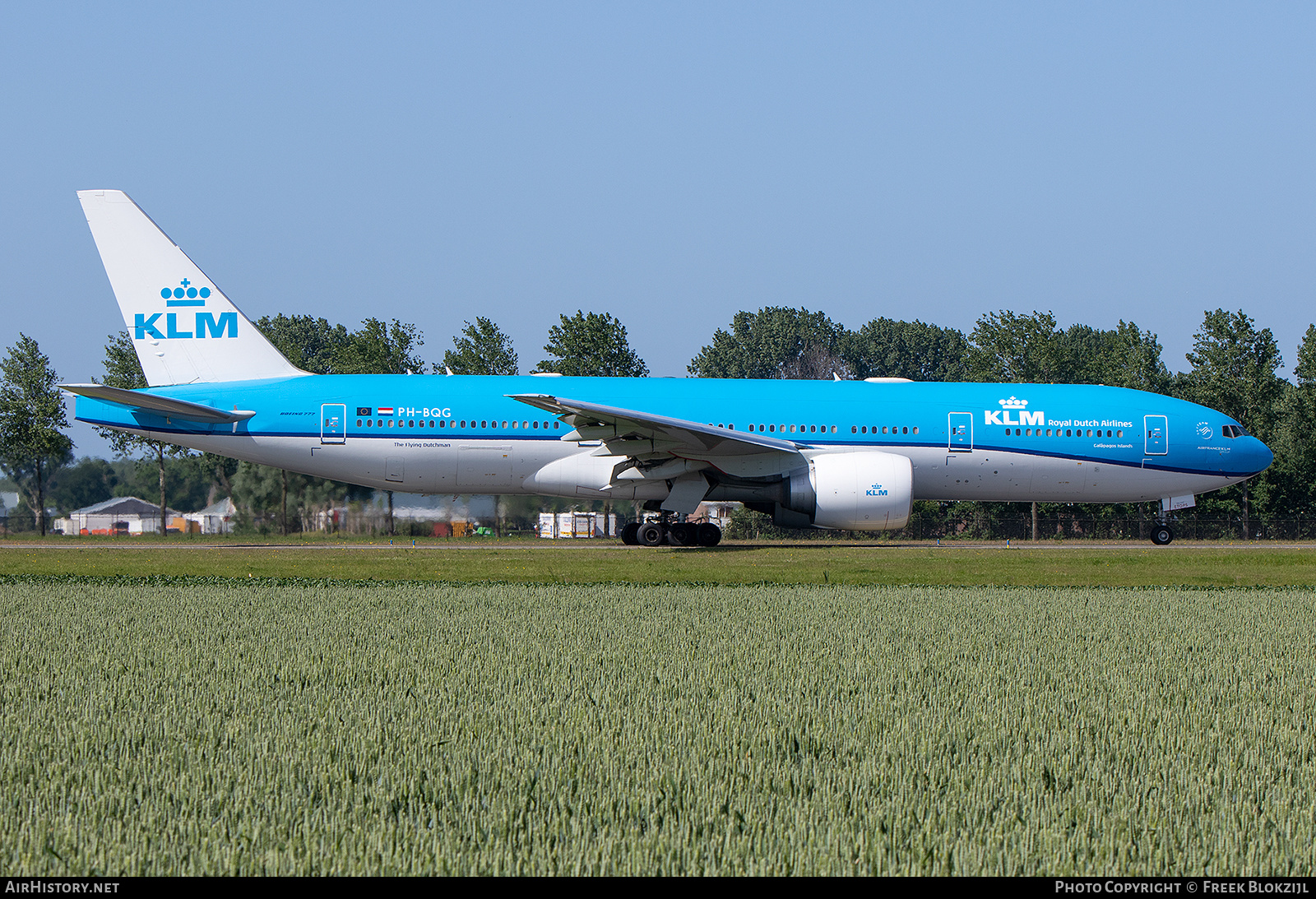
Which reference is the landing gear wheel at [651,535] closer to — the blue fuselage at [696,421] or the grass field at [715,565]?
the blue fuselage at [696,421]

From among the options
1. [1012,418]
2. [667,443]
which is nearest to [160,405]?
[667,443]

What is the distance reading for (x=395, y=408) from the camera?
24.0 meters

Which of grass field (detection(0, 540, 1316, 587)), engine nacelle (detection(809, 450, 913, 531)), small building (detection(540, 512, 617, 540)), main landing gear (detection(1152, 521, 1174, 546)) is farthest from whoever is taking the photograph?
small building (detection(540, 512, 617, 540))

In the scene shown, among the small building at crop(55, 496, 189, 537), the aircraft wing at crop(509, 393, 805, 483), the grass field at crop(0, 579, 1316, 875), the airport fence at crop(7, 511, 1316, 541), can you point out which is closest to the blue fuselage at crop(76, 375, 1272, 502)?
the aircraft wing at crop(509, 393, 805, 483)

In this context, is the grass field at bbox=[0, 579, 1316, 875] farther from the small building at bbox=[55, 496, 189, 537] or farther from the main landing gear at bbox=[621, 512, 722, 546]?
the small building at bbox=[55, 496, 189, 537]

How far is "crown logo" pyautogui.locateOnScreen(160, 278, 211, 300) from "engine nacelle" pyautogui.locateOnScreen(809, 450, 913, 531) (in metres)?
13.5

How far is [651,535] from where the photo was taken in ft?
79.2

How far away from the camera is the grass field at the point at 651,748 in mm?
4359

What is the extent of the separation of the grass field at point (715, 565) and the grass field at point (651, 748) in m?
6.12

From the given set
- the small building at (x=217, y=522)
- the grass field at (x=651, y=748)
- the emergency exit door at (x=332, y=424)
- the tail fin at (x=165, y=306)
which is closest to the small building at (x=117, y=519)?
the small building at (x=217, y=522)

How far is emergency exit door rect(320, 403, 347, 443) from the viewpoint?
23.8 m

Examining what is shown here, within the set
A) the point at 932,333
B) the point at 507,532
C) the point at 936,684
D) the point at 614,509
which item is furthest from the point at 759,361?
the point at 936,684

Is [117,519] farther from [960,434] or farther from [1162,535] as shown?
[1162,535]

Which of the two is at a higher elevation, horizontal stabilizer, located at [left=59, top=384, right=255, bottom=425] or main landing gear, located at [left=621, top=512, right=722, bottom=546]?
horizontal stabilizer, located at [left=59, top=384, right=255, bottom=425]
